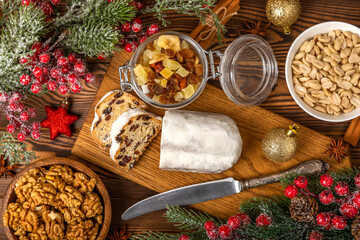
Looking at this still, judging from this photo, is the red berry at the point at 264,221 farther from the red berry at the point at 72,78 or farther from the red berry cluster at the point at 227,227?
the red berry at the point at 72,78

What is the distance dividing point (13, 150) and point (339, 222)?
4.34 feet

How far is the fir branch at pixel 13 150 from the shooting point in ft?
4.87

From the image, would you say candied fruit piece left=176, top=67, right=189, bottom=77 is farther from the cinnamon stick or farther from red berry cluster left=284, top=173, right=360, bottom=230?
the cinnamon stick

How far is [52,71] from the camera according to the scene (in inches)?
55.0

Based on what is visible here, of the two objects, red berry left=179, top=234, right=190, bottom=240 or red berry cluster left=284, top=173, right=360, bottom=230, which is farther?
red berry left=179, top=234, right=190, bottom=240

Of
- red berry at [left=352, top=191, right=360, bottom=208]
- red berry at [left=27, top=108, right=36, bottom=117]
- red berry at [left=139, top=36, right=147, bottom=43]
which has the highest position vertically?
red berry at [left=139, top=36, right=147, bottom=43]

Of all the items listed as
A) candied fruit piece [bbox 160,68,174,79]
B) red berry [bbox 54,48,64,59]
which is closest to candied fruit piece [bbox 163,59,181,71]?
candied fruit piece [bbox 160,68,174,79]

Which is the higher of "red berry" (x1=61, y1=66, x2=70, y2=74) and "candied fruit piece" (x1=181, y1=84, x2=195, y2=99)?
"red berry" (x1=61, y1=66, x2=70, y2=74)

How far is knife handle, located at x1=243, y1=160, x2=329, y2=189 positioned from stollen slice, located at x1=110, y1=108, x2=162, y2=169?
47cm

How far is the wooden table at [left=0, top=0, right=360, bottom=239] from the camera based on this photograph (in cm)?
158

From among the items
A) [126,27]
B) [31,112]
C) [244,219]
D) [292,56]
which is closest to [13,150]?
[31,112]

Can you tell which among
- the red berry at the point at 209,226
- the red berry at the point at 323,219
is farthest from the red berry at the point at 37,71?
the red berry at the point at 323,219

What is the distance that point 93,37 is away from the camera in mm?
1337

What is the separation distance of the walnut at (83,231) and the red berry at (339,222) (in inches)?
37.8
